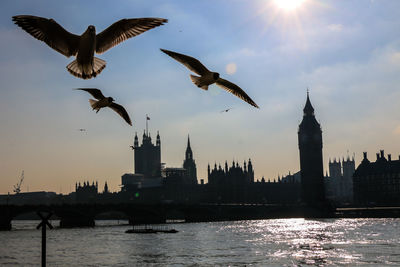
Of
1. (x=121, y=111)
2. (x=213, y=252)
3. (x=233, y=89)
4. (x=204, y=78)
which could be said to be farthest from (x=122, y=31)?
(x=213, y=252)

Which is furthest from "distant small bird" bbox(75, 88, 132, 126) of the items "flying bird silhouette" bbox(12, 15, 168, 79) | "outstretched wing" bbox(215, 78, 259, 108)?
"outstretched wing" bbox(215, 78, 259, 108)

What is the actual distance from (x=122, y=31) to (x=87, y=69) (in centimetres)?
84

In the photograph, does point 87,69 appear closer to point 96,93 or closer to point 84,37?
point 84,37

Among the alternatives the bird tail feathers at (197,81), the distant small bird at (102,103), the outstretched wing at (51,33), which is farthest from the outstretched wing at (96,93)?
the bird tail feathers at (197,81)

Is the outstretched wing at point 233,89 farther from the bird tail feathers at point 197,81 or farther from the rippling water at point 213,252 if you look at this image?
the rippling water at point 213,252

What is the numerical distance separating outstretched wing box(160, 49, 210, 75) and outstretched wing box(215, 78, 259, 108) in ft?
1.49

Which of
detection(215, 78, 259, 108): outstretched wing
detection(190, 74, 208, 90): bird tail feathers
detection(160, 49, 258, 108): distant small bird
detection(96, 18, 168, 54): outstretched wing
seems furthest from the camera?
detection(215, 78, 259, 108): outstretched wing

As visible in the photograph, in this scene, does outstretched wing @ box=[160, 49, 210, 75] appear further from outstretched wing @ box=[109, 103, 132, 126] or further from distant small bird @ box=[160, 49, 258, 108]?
outstretched wing @ box=[109, 103, 132, 126]

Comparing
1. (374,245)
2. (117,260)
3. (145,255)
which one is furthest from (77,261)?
(374,245)

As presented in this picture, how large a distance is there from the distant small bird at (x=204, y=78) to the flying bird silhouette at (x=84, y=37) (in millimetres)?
541

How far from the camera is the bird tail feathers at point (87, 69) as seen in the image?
682cm

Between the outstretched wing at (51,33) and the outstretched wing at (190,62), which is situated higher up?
the outstretched wing at (51,33)

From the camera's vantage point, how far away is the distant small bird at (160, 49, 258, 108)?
756cm

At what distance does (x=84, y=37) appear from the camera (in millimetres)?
6898
